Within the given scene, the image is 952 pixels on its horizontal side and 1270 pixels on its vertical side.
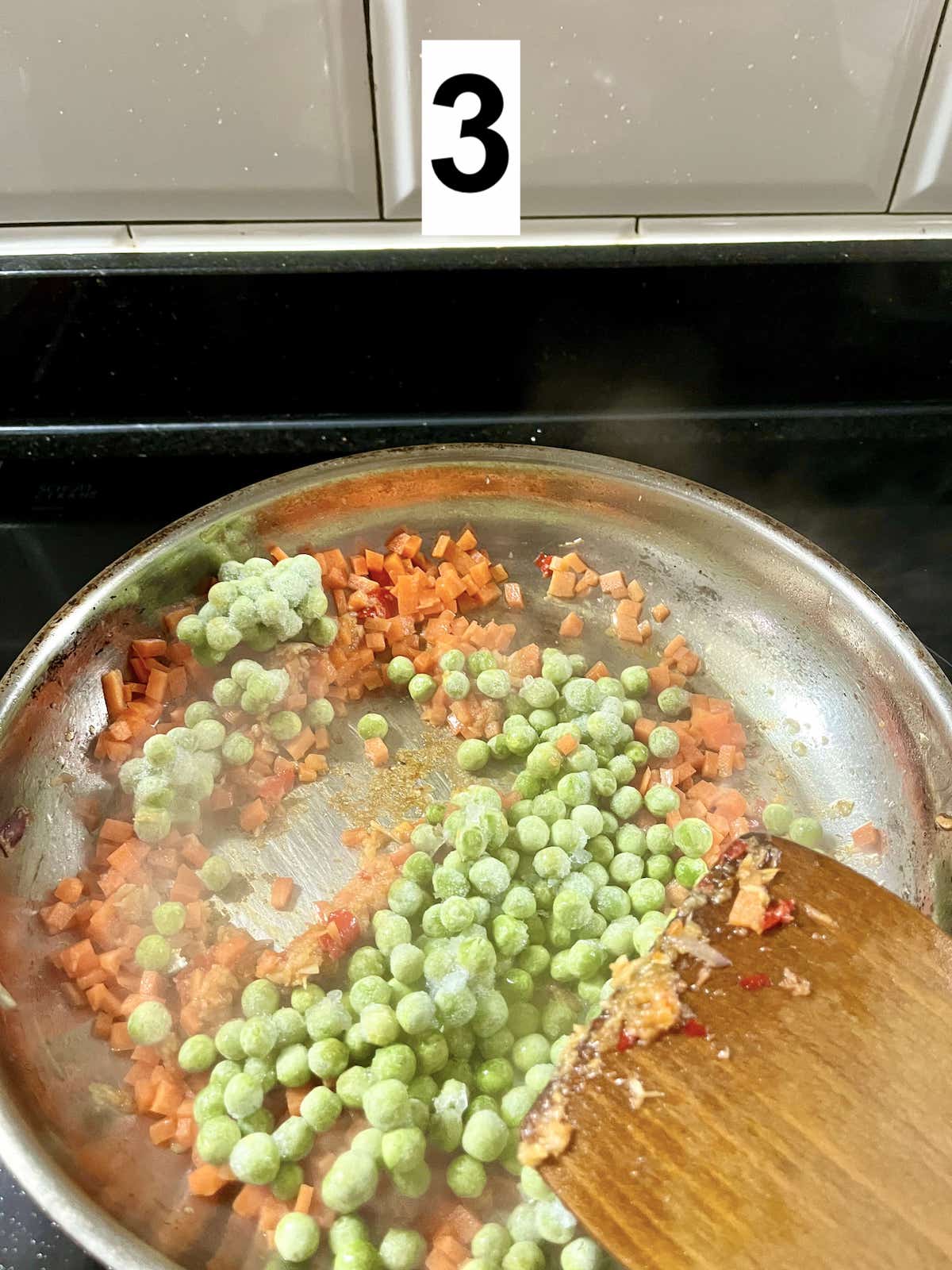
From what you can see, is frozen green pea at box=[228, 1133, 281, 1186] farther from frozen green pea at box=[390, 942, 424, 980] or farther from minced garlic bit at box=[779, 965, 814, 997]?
minced garlic bit at box=[779, 965, 814, 997]

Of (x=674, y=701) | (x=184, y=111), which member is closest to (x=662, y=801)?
(x=674, y=701)

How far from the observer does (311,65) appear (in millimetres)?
1200

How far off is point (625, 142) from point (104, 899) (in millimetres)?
1117

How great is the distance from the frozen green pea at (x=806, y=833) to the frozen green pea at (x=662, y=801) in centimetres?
13

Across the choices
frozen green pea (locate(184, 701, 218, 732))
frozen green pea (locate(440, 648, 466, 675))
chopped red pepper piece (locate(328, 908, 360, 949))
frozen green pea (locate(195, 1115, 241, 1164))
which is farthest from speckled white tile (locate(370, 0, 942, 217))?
frozen green pea (locate(195, 1115, 241, 1164))

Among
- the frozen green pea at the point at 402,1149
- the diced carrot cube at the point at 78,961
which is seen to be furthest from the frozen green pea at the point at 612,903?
the diced carrot cube at the point at 78,961

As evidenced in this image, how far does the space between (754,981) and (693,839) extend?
10.5 inches

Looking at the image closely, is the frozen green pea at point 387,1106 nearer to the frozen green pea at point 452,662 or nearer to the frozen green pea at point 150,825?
the frozen green pea at point 150,825

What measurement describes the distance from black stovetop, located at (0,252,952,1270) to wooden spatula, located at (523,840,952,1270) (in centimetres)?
56

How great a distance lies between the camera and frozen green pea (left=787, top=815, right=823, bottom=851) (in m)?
1.14

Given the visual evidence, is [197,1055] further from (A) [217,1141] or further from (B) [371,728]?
(B) [371,728]

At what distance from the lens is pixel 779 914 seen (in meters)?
0.91

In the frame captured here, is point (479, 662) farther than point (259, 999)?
Yes

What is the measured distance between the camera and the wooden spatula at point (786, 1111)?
0.76 m
